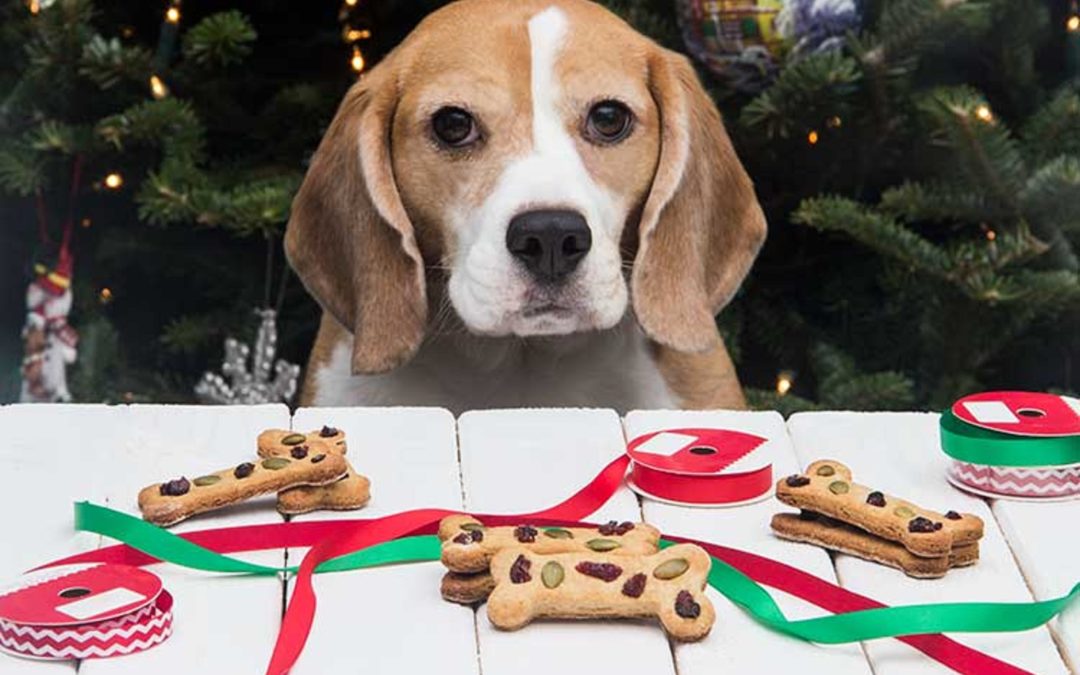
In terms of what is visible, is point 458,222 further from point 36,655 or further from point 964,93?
point 36,655

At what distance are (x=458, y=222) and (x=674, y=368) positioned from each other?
44 centimetres

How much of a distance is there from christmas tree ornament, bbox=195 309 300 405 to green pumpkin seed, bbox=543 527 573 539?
1821 millimetres

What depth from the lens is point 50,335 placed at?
3289 millimetres

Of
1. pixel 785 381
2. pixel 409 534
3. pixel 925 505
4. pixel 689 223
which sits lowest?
pixel 785 381

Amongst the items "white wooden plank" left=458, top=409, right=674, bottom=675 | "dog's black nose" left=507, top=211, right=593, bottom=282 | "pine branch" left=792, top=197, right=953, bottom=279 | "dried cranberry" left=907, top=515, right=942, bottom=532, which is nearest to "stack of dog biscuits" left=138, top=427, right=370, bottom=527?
"white wooden plank" left=458, top=409, right=674, bottom=675

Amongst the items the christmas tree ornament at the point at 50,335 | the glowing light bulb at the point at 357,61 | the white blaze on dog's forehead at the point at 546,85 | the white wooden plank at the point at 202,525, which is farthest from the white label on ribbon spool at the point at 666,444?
the christmas tree ornament at the point at 50,335

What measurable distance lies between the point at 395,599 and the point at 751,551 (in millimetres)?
309

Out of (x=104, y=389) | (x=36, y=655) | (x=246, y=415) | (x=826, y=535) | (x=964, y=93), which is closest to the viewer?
(x=36, y=655)

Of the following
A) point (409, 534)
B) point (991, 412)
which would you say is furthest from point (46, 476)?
point (991, 412)

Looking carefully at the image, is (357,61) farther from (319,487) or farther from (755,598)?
(755,598)

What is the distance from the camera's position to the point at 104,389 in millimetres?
3391

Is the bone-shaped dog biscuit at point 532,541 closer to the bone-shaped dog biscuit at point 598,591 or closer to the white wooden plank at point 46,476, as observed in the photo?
the bone-shaped dog biscuit at point 598,591

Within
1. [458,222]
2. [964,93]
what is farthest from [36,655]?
[964,93]

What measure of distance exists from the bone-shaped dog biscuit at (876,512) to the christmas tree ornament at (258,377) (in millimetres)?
1763
